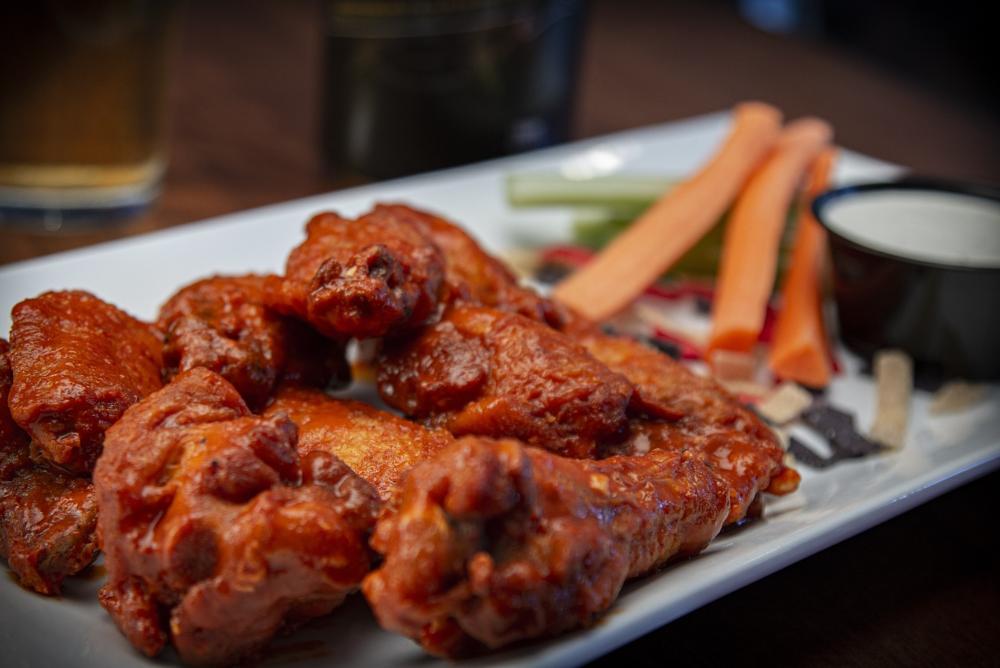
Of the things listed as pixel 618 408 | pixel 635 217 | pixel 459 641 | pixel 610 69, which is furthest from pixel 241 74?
pixel 459 641

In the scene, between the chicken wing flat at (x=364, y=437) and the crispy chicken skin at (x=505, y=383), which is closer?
the chicken wing flat at (x=364, y=437)

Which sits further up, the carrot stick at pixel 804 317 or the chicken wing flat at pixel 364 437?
the chicken wing flat at pixel 364 437

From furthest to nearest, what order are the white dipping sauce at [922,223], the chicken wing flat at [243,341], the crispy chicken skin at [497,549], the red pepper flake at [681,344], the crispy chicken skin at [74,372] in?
1. the white dipping sauce at [922,223]
2. the red pepper flake at [681,344]
3. the chicken wing flat at [243,341]
4. the crispy chicken skin at [74,372]
5. the crispy chicken skin at [497,549]

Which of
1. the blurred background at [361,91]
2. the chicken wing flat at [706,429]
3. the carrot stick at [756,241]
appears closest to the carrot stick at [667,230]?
the carrot stick at [756,241]

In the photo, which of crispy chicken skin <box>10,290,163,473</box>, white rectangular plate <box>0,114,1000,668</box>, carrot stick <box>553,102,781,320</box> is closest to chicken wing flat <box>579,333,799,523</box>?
white rectangular plate <box>0,114,1000,668</box>

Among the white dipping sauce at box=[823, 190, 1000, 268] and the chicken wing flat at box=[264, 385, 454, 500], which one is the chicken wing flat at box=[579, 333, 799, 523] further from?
the white dipping sauce at box=[823, 190, 1000, 268]

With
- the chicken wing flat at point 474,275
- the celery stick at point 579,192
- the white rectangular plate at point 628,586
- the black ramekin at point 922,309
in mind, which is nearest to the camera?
the white rectangular plate at point 628,586

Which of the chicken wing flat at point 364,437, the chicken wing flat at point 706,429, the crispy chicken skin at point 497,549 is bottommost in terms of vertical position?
the chicken wing flat at point 706,429

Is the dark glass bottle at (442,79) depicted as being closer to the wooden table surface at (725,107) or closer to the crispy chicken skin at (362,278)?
the wooden table surface at (725,107)
